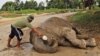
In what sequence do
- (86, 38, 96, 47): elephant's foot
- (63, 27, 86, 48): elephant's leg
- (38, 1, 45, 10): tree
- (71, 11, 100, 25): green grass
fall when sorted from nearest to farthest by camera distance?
(63, 27, 86, 48): elephant's leg → (86, 38, 96, 47): elephant's foot → (71, 11, 100, 25): green grass → (38, 1, 45, 10): tree

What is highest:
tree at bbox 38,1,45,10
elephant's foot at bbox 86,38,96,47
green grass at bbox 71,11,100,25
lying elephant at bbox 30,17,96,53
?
lying elephant at bbox 30,17,96,53

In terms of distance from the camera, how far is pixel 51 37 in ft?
35.9

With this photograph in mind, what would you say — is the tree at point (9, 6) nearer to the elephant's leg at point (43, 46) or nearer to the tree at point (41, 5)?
the tree at point (41, 5)

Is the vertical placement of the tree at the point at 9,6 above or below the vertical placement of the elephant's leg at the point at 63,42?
below

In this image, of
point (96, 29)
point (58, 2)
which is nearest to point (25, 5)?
point (58, 2)

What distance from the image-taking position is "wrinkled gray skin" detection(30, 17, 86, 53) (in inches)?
418

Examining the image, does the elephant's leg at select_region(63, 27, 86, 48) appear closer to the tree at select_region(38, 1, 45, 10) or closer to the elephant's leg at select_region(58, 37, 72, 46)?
the elephant's leg at select_region(58, 37, 72, 46)

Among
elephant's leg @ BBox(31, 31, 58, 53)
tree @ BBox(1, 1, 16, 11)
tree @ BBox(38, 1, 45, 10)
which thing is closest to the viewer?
elephant's leg @ BBox(31, 31, 58, 53)

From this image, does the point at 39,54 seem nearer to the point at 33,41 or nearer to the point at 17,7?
the point at 33,41

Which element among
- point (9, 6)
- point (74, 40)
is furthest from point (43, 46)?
point (9, 6)

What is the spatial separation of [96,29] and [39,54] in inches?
182

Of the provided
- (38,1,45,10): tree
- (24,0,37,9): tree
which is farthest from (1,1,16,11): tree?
(38,1,45,10): tree

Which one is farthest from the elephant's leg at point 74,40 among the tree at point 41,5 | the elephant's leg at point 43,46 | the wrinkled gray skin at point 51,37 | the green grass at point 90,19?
the tree at point 41,5

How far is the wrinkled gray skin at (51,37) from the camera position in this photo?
10625mm
